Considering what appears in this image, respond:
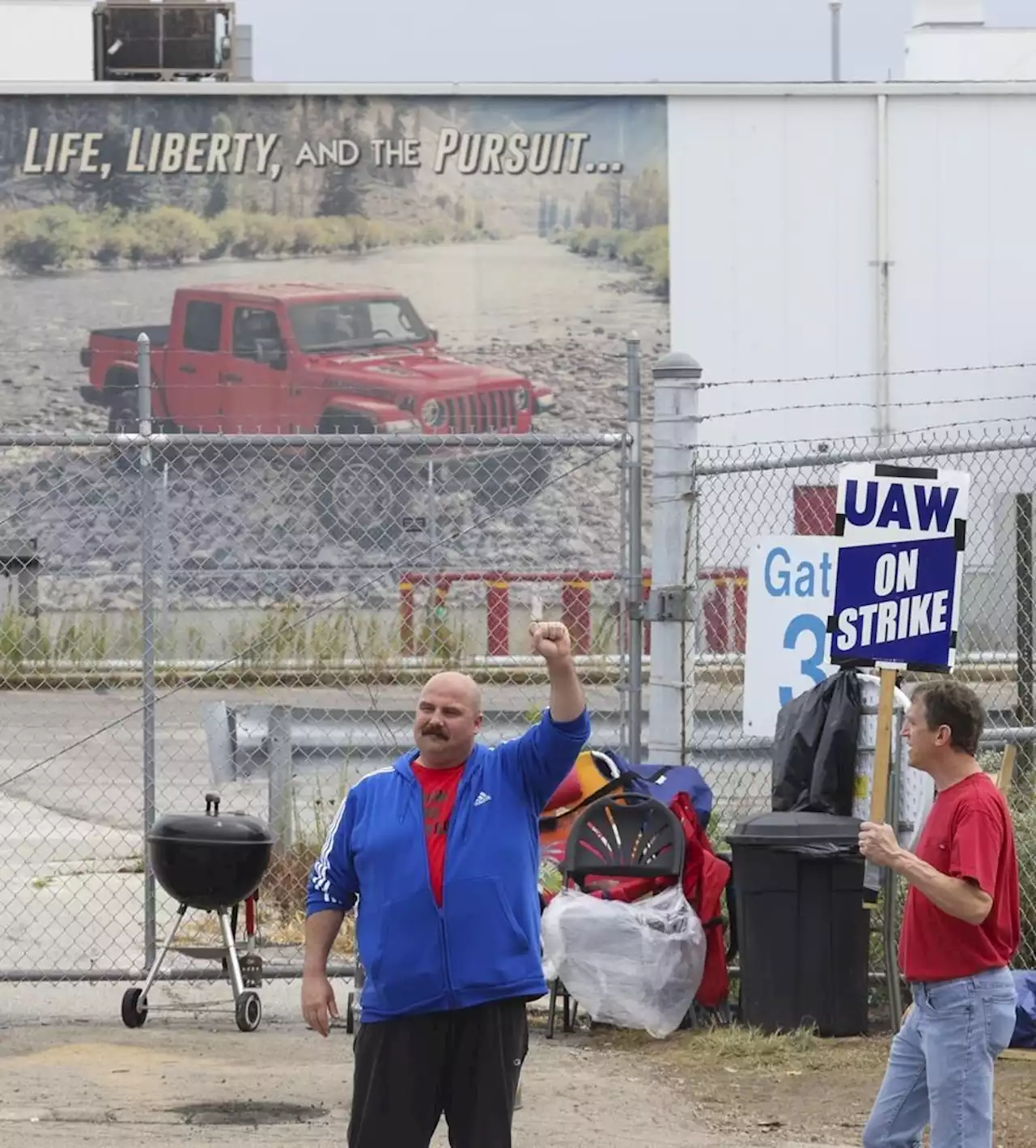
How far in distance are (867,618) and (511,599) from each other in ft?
51.4

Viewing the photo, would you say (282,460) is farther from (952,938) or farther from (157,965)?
(952,938)

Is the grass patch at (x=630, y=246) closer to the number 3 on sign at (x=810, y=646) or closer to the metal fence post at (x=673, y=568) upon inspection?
the metal fence post at (x=673, y=568)

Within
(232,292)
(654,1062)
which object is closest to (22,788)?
(654,1062)

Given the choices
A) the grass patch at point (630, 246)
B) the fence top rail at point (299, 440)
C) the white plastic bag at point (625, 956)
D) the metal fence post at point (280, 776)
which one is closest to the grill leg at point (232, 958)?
the white plastic bag at point (625, 956)

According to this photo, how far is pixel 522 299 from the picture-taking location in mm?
25672

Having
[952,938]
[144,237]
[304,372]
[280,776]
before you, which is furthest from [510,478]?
[952,938]

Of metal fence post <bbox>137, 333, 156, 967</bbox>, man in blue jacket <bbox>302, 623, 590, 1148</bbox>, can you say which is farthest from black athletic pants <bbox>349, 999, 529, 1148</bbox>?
metal fence post <bbox>137, 333, 156, 967</bbox>

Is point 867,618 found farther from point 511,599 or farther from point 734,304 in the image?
point 734,304

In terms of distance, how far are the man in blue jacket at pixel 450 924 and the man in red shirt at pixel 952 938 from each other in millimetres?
906

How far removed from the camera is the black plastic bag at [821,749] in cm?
782

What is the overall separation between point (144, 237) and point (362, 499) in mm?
4618

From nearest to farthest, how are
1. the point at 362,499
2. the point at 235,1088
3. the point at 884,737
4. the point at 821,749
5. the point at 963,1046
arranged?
the point at 963,1046 < the point at 884,737 < the point at 235,1088 < the point at 821,749 < the point at 362,499

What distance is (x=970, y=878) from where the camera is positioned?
503 cm

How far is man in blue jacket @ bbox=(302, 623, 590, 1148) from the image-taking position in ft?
15.9
